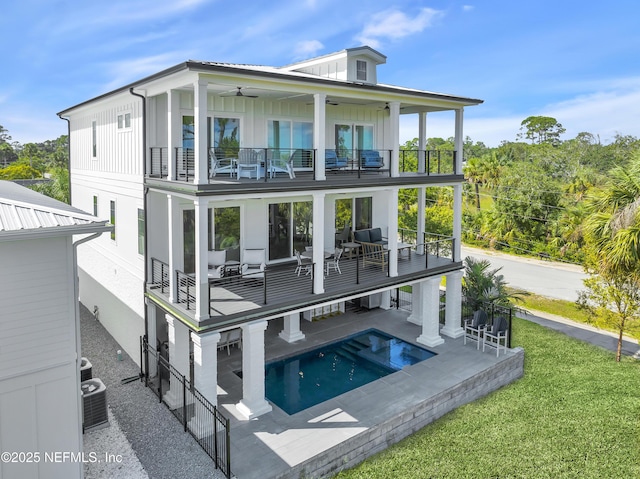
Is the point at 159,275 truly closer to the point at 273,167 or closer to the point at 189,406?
the point at 189,406

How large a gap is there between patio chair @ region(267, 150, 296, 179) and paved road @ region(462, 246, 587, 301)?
59.8ft

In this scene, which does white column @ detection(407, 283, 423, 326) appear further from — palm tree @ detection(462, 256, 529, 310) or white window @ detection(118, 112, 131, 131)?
white window @ detection(118, 112, 131, 131)

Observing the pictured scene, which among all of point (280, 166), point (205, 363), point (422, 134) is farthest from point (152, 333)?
point (422, 134)

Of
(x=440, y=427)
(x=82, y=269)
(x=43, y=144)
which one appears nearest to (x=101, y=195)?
(x=82, y=269)

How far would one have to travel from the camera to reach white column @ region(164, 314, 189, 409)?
41.3ft

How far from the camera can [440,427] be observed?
1270 cm

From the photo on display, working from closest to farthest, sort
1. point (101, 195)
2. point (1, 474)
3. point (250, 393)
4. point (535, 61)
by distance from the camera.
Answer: point (1, 474)
point (250, 393)
point (101, 195)
point (535, 61)

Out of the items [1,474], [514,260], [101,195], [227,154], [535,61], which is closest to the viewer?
[1,474]

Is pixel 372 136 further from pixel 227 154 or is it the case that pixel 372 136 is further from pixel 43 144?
pixel 43 144

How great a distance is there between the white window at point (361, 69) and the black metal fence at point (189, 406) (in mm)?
10974

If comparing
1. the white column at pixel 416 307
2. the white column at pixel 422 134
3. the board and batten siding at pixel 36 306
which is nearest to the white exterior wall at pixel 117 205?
the board and batten siding at pixel 36 306

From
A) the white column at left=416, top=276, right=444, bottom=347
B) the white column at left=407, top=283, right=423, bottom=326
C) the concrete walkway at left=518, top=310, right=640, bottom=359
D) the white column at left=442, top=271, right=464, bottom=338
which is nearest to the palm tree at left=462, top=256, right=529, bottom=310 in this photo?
the white column at left=442, top=271, right=464, bottom=338

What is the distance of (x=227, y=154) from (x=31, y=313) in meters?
8.03

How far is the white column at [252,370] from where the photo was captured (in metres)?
12.2
